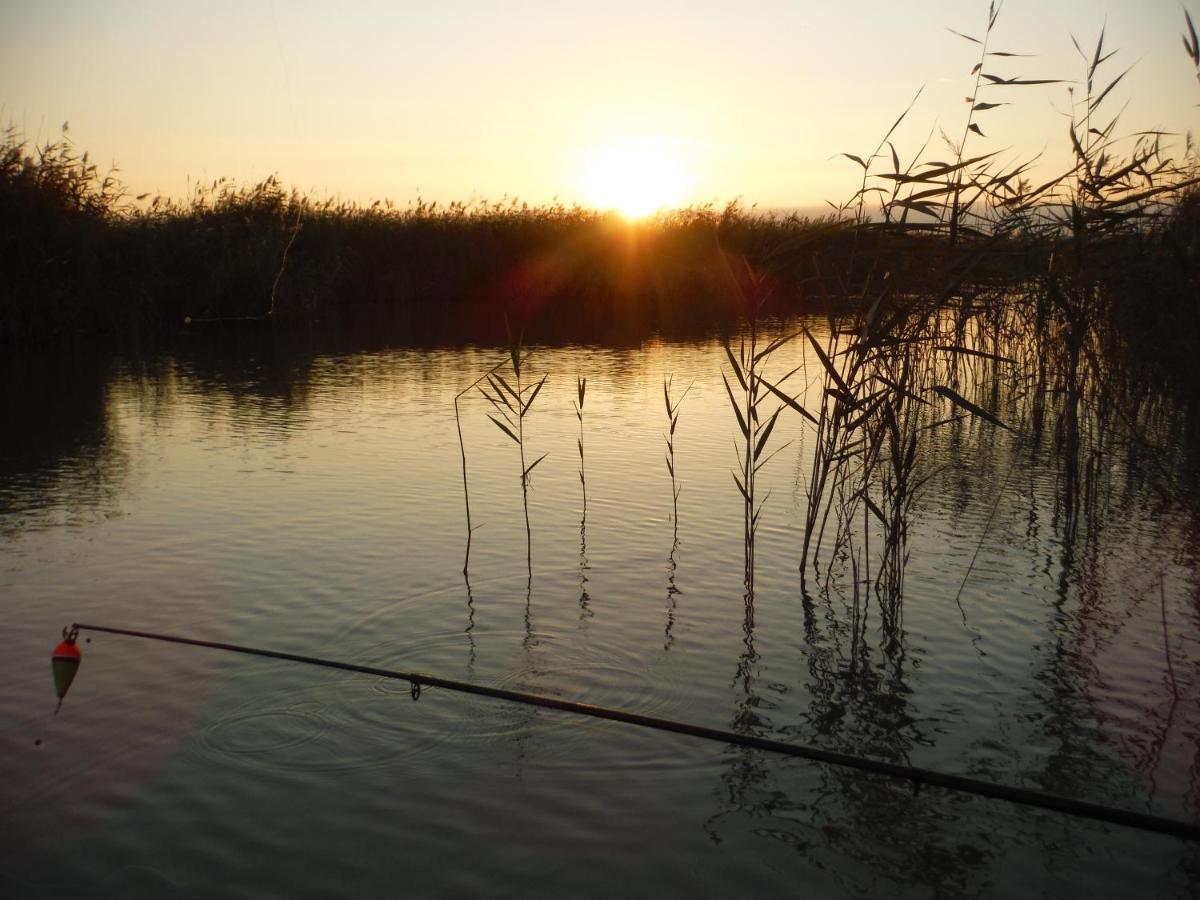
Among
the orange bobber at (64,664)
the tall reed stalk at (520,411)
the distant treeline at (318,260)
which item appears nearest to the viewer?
the orange bobber at (64,664)

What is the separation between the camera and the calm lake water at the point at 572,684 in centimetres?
327

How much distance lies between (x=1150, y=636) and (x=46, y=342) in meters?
17.6

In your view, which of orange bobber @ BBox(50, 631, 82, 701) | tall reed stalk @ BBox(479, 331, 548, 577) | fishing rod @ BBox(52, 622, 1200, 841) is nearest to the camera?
fishing rod @ BBox(52, 622, 1200, 841)

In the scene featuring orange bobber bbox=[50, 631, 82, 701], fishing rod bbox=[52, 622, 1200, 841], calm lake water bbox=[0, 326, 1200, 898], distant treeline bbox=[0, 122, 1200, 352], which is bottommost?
calm lake water bbox=[0, 326, 1200, 898]

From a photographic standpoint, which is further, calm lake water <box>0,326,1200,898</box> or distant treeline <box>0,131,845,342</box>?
distant treeline <box>0,131,845,342</box>

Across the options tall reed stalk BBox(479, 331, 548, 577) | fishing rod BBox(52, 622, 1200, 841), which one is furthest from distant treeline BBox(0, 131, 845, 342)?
fishing rod BBox(52, 622, 1200, 841)

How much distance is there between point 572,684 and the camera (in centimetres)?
457

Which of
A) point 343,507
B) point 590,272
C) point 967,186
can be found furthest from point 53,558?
point 590,272

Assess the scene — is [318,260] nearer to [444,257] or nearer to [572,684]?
[444,257]

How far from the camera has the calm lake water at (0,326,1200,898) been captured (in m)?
3.27

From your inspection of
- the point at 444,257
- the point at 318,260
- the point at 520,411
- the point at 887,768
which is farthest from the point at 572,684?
the point at 444,257

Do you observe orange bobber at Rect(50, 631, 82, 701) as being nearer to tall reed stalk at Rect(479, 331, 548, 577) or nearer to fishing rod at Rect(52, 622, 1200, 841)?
fishing rod at Rect(52, 622, 1200, 841)

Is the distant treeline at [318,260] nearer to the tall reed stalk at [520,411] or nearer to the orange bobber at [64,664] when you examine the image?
the tall reed stalk at [520,411]

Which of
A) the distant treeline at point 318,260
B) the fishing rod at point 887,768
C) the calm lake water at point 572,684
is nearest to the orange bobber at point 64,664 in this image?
the fishing rod at point 887,768
